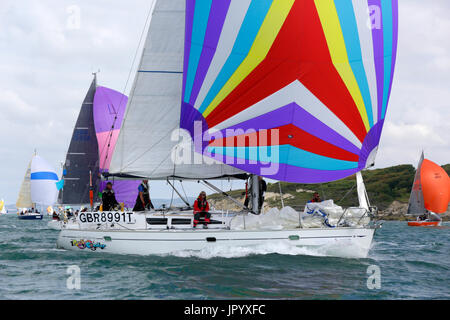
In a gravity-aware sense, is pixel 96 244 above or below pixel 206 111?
below

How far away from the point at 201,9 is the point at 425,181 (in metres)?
39.4

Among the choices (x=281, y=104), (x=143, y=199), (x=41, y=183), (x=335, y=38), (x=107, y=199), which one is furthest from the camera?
(x=41, y=183)

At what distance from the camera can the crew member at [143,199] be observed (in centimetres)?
1603

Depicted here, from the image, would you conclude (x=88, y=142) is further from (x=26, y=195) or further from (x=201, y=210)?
(x=26, y=195)

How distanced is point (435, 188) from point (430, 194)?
2.44ft

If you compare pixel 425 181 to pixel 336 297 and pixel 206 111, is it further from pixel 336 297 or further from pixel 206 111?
pixel 336 297

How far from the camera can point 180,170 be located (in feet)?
49.9

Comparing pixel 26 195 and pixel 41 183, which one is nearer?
pixel 41 183

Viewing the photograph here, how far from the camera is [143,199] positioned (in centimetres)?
1630

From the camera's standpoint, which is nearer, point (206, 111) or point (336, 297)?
point (336, 297)

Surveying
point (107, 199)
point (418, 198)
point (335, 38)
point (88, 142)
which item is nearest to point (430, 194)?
point (418, 198)

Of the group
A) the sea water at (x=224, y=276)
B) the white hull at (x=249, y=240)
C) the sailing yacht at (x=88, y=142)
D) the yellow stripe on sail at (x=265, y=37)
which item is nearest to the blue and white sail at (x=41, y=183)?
the sailing yacht at (x=88, y=142)

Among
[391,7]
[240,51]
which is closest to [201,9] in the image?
[240,51]

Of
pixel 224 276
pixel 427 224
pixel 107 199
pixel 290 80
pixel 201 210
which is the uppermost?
pixel 290 80
